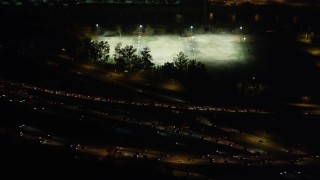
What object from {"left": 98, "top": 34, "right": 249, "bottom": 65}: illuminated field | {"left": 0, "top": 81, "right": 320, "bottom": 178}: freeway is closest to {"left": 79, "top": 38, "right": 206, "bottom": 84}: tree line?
A: {"left": 98, "top": 34, "right": 249, "bottom": 65}: illuminated field

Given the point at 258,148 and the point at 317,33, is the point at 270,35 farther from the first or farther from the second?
the point at 258,148

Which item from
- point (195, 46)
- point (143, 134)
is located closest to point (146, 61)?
point (195, 46)

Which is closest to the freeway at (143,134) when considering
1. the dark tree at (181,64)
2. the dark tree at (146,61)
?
the dark tree at (181,64)

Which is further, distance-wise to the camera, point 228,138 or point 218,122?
point 218,122

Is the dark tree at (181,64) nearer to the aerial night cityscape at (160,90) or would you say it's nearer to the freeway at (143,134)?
the aerial night cityscape at (160,90)

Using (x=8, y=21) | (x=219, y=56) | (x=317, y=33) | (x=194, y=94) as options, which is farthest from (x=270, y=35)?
(x=8, y=21)

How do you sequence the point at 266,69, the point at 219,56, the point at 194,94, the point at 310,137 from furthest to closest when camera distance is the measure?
the point at 219,56, the point at 266,69, the point at 194,94, the point at 310,137
